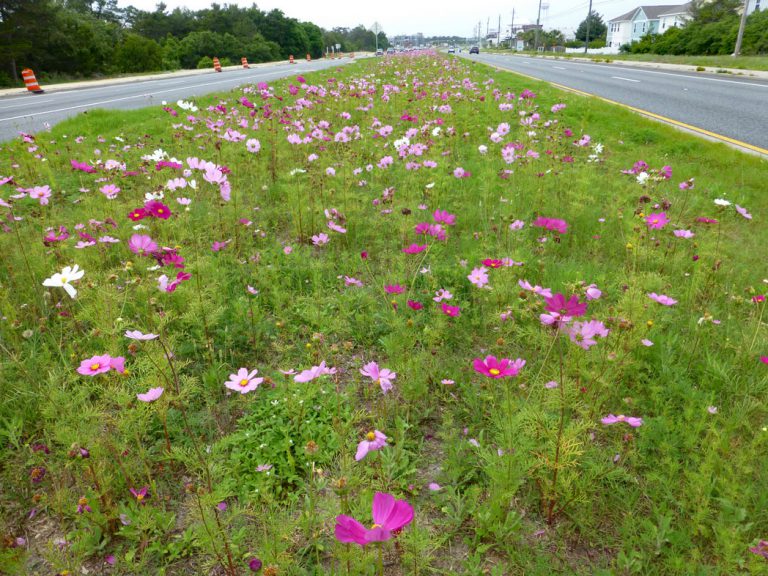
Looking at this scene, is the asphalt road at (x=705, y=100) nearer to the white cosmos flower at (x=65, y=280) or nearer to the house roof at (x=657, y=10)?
the white cosmos flower at (x=65, y=280)

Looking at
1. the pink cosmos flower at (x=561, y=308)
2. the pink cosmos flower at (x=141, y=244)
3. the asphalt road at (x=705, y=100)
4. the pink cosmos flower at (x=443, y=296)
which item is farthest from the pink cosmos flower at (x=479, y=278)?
the asphalt road at (x=705, y=100)

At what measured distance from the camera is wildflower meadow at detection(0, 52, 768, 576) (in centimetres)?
133

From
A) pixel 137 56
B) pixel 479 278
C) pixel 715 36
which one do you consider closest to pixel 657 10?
pixel 715 36

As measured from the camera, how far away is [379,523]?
2.74 ft

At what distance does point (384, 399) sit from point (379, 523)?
3.46 ft

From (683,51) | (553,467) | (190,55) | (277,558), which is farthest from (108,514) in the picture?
(190,55)

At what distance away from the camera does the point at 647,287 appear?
218 cm

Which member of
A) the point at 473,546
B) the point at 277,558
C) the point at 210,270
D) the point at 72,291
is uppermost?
the point at 72,291

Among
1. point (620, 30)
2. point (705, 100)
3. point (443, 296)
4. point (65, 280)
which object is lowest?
point (443, 296)

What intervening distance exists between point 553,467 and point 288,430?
3.05 ft

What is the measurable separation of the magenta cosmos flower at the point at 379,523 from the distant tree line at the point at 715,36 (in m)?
34.2

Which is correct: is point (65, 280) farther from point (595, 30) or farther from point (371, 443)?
point (595, 30)

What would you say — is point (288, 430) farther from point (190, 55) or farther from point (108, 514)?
point (190, 55)

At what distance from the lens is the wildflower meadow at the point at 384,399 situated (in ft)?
4.35
